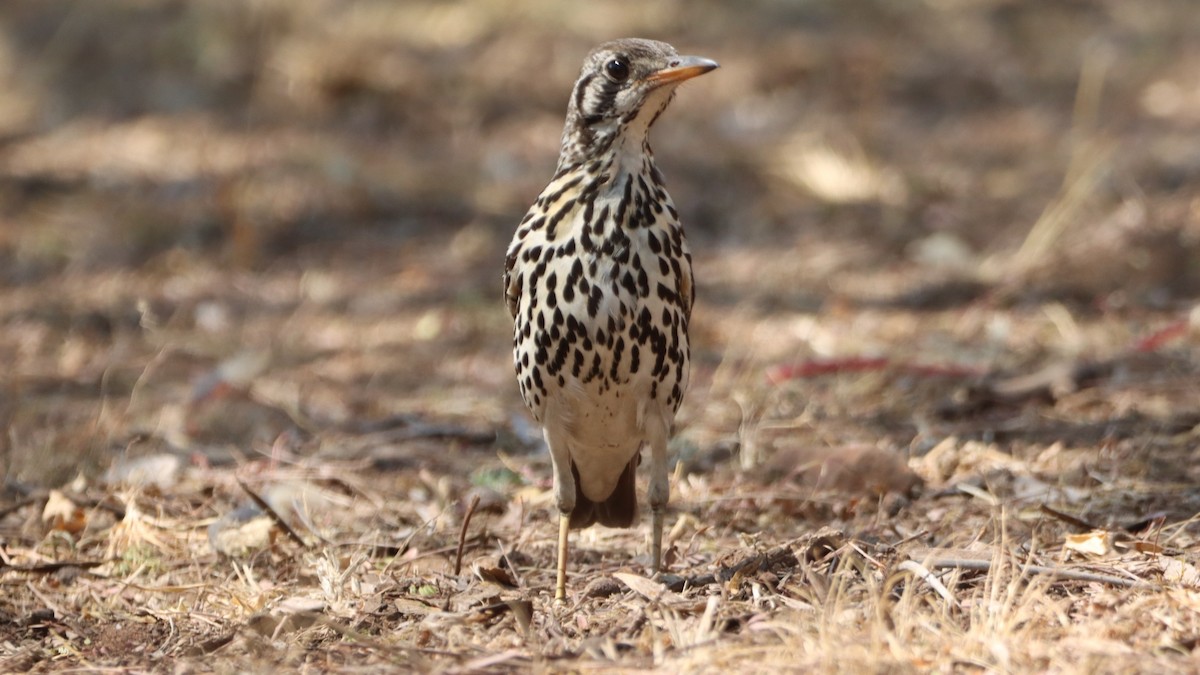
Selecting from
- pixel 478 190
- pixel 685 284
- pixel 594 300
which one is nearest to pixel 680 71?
pixel 685 284

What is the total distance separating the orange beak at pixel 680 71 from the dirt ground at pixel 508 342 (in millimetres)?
1444

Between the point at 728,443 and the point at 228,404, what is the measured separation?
7.59 ft

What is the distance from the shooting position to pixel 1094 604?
152 inches

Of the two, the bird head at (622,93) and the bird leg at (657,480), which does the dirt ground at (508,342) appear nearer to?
the bird leg at (657,480)

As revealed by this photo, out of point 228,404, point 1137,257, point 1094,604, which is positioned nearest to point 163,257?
point 228,404

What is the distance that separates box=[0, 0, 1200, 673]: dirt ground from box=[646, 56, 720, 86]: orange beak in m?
1.44

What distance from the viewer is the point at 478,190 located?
10469 mm

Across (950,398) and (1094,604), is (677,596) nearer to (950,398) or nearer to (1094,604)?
(1094,604)

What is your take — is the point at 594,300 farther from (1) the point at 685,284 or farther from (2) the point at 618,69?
(2) the point at 618,69

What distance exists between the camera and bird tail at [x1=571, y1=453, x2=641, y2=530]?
17.0ft

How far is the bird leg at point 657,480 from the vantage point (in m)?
4.80

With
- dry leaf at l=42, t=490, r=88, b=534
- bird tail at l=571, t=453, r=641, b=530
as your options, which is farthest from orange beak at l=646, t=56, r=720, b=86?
dry leaf at l=42, t=490, r=88, b=534

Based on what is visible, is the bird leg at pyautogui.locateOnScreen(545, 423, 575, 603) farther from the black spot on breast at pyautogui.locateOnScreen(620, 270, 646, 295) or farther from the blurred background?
the blurred background

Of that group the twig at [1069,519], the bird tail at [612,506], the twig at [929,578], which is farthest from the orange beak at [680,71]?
the twig at [1069,519]
